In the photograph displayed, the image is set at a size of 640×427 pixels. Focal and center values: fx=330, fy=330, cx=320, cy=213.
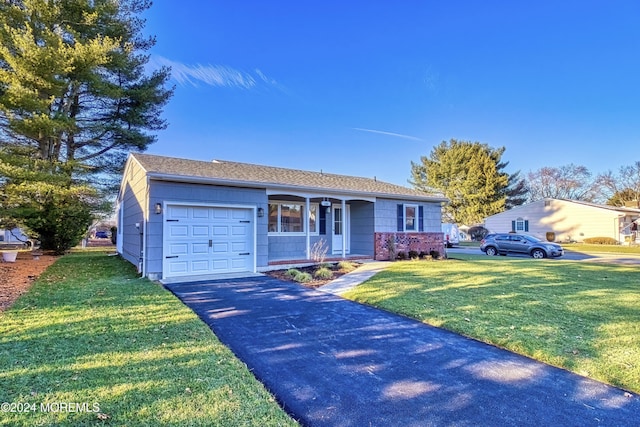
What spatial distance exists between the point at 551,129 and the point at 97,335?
1125 inches

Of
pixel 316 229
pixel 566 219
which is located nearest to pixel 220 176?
pixel 316 229

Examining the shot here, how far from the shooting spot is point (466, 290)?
770 centimetres

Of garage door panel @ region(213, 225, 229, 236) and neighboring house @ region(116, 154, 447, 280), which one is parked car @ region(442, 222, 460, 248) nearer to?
neighboring house @ region(116, 154, 447, 280)

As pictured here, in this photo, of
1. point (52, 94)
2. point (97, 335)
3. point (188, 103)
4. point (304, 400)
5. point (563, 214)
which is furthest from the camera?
point (563, 214)

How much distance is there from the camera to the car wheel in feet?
56.8

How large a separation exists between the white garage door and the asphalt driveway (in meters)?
3.97

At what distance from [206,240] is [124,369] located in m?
6.56

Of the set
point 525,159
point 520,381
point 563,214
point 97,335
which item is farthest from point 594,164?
point 97,335

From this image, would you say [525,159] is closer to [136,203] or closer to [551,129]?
[551,129]

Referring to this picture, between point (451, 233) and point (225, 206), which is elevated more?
point (225, 206)

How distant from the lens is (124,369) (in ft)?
11.2

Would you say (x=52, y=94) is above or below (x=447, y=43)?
below

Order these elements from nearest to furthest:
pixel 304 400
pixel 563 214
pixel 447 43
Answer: pixel 304 400 → pixel 447 43 → pixel 563 214

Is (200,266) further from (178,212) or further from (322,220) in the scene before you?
(322,220)
